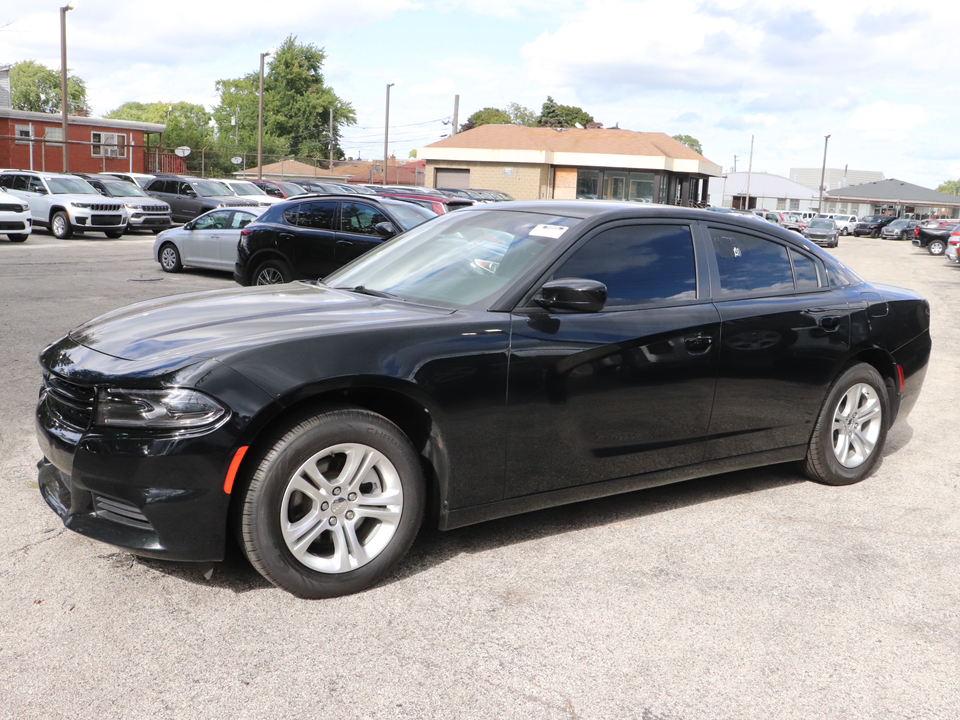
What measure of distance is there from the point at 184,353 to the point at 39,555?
1.23 metres

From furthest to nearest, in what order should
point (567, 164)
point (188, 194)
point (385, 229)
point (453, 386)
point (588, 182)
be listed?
1. point (588, 182)
2. point (567, 164)
3. point (188, 194)
4. point (385, 229)
5. point (453, 386)

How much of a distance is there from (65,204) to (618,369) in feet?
76.5

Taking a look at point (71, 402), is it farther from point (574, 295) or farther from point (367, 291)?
point (574, 295)

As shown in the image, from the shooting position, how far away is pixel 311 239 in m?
12.7

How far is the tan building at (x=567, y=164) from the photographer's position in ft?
174

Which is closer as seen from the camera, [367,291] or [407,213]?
[367,291]

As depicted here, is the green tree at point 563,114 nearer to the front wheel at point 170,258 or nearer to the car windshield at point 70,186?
the car windshield at point 70,186

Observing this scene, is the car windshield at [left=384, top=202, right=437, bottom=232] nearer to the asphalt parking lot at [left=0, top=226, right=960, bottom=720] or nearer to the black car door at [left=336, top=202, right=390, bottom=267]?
the black car door at [left=336, top=202, right=390, bottom=267]

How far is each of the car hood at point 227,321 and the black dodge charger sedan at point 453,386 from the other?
0.02 m

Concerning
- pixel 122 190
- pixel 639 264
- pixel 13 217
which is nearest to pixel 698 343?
pixel 639 264

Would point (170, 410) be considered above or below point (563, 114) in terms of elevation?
below

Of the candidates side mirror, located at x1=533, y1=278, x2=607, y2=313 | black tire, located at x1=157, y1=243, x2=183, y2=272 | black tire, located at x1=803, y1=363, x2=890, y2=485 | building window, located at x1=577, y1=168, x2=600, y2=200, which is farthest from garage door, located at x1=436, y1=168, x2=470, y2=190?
side mirror, located at x1=533, y1=278, x2=607, y2=313

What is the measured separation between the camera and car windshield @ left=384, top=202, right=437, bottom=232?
40.6 ft

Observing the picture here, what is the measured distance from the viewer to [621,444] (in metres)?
4.32
